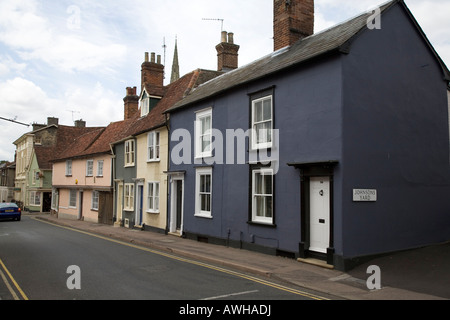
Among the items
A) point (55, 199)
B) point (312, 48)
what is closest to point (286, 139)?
point (312, 48)

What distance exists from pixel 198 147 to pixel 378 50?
8388mm

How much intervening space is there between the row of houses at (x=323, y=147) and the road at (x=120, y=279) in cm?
296

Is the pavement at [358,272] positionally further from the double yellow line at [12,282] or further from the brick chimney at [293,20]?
the brick chimney at [293,20]

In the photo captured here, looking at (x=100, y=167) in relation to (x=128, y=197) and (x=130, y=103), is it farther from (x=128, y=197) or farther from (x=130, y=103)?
(x=128, y=197)

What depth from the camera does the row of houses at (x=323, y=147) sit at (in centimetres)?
1038

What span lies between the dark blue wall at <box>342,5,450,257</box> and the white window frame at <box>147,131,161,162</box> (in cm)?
1208

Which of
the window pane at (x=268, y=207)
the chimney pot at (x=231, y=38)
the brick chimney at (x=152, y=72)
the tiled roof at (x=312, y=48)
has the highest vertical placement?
the chimney pot at (x=231, y=38)

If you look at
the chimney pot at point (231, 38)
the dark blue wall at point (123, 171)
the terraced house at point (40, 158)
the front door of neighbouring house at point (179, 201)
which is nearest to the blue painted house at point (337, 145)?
the front door of neighbouring house at point (179, 201)

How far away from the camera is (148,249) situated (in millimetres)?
14195

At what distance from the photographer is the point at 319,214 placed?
10.8 metres

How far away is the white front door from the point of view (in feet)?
34.4
